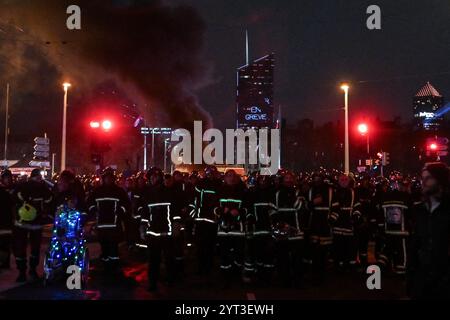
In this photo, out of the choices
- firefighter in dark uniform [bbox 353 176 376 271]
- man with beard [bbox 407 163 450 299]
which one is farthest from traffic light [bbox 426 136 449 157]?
man with beard [bbox 407 163 450 299]

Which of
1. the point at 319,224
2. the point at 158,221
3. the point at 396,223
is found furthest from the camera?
the point at 396,223

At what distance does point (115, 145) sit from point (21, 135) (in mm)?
13436

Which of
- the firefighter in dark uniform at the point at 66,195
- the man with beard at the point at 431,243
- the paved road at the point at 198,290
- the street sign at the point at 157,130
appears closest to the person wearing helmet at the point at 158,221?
the paved road at the point at 198,290

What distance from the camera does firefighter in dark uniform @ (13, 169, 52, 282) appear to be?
29.5ft

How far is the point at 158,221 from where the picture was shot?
8.55 metres

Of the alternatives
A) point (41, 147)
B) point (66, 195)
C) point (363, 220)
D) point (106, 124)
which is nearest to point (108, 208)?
point (66, 195)

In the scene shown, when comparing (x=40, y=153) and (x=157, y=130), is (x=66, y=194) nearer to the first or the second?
(x=40, y=153)

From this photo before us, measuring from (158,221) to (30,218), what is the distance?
2.24 metres

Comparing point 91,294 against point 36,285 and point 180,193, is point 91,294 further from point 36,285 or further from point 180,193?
point 180,193

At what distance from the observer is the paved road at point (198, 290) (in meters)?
7.82

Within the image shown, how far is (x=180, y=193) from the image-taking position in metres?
8.80
